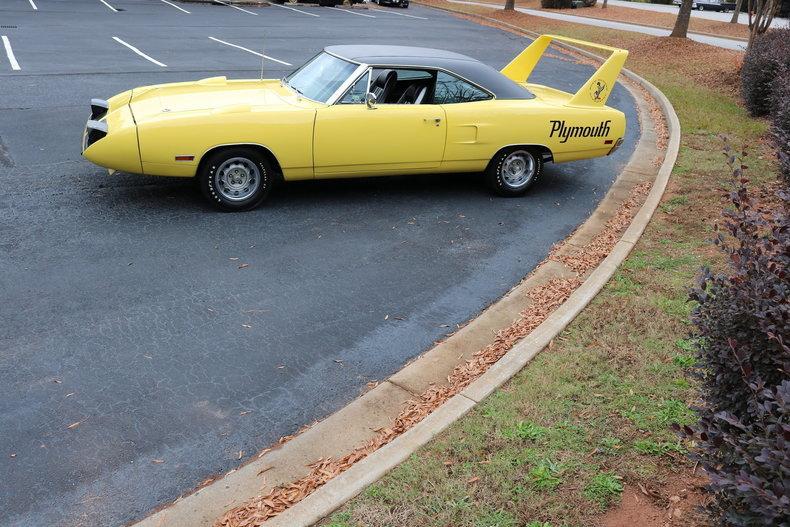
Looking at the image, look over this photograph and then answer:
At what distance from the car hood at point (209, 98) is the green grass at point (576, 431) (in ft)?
12.2

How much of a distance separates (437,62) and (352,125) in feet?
4.37

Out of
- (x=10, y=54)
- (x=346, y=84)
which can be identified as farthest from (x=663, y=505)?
(x=10, y=54)

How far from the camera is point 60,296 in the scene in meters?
5.31

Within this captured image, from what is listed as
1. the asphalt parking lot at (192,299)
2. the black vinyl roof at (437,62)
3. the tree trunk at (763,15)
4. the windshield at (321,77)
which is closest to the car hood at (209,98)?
the windshield at (321,77)

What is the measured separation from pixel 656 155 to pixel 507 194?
10.6 feet

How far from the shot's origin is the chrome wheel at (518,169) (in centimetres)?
805

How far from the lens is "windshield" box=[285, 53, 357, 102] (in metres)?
7.27

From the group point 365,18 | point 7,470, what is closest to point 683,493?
point 7,470

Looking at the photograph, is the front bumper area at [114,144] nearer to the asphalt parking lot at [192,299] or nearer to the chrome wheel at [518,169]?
the asphalt parking lot at [192,299]

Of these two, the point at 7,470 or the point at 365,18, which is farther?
the point at 365,18

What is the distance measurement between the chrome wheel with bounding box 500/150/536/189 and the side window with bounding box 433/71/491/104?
2.59 feet

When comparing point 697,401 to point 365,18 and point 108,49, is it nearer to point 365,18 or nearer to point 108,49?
point 108,49

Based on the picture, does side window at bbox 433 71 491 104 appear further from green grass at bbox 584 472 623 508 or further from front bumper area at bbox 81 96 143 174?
green grass at bbox 584 472 623 508

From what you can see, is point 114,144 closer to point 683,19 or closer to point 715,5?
point 683,19
